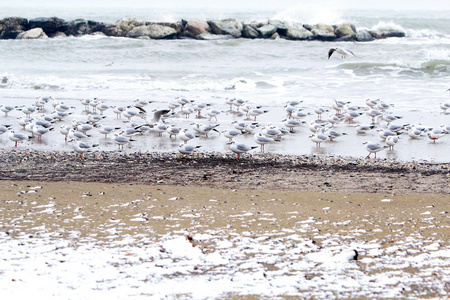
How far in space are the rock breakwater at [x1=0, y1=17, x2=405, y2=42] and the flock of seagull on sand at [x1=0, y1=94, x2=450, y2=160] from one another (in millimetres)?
22267

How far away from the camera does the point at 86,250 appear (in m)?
5.14

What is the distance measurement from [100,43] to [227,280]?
32.8 metres

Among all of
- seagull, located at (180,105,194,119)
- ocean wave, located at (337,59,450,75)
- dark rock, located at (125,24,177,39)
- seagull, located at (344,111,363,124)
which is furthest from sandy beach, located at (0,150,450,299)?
dark rock, located at (125,24,177,39)

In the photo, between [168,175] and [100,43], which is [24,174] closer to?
[168,175]

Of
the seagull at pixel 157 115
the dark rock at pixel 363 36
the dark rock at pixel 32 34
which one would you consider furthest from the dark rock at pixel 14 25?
the seagull at pixel 157 115

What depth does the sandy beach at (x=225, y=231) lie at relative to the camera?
4.50 metres

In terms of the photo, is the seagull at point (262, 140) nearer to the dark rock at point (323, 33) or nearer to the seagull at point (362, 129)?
the seagull at point (362, 129)

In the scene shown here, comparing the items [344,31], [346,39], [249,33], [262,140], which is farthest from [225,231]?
[344,31]

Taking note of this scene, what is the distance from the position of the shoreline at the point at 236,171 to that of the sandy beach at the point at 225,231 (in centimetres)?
4

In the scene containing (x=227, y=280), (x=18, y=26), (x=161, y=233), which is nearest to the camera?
(x=227, y=280)

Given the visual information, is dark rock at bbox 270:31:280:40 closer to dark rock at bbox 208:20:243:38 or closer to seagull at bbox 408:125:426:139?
dark rock at bbox 208:20:243:38

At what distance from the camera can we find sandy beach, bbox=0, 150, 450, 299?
450 centimetres

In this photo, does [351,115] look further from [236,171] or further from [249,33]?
[249,33]

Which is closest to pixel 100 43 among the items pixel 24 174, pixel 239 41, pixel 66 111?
pixel 239 41
